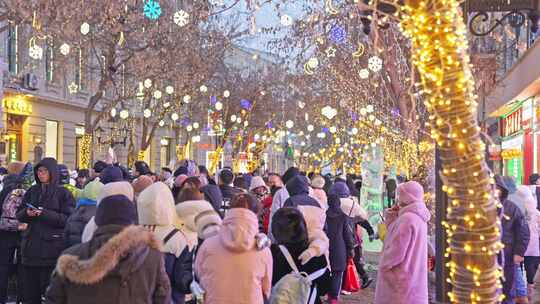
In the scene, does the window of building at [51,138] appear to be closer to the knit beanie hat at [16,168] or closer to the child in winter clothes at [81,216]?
the knit beanie hat at [16,168]

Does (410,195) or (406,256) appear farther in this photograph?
(410,195)

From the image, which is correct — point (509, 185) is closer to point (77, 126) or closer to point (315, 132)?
point (77, 126)

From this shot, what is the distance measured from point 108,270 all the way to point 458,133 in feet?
7.14

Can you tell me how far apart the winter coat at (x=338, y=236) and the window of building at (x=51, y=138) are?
24483 mm

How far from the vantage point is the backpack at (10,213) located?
32.4 feet

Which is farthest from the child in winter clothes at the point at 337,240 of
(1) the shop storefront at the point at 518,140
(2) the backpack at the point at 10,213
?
(1) the shop storefront at the point at 518,140

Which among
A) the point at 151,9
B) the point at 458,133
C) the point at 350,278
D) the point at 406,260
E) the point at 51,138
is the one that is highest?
the point at 151,9

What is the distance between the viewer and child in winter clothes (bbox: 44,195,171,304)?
15.9ft

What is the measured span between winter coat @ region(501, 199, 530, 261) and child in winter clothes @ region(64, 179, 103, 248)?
15.9 feet

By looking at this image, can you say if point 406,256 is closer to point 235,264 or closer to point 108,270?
point 235,264

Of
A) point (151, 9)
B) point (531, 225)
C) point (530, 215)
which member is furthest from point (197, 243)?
point (151, 9)

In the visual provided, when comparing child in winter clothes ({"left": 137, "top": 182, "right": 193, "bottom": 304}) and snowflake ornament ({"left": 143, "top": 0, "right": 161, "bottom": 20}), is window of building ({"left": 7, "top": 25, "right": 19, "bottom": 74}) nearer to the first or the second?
snowflake ornament ({"left": 143, "top": 0, "right": 161, "bottom": 20})

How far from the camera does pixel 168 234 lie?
707 centimetres

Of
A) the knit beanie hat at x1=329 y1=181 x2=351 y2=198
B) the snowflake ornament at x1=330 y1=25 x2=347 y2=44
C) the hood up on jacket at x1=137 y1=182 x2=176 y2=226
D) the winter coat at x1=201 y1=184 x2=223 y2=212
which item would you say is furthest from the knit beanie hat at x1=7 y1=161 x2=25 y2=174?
the snowflake ornament at x1=330 y1=25 x2=347 y2=44
